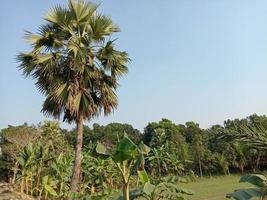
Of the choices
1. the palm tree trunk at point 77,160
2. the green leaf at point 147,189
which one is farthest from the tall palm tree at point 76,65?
the green leaf at point 147,189

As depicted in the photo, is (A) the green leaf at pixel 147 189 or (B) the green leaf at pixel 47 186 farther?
(B) the green leaf at pixel 47 186

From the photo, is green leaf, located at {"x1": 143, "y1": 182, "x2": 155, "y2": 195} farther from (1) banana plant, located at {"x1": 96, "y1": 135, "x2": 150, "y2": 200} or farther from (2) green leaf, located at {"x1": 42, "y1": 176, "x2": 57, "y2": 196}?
(2) green leaf, located at {"x1": 42, "y1": 176, "x2": 57, "y2": 196}

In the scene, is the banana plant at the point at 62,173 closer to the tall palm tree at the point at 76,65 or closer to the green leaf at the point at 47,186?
the green leaf at the point at 47,186

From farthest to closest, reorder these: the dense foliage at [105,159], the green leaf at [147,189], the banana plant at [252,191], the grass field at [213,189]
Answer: the grass field at [213,189] → the green leaf at [147,189] → the banana plant at [252,191] → the dense foliage at [105,159]

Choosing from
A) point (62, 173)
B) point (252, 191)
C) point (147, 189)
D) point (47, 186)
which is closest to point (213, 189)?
point (62, 173)

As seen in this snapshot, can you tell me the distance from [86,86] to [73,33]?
168cm

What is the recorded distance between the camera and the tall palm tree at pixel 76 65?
1188cm

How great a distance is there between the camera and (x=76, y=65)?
11836 millimetres

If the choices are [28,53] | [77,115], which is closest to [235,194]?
[77,115]

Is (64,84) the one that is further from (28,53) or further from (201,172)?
(201,172)

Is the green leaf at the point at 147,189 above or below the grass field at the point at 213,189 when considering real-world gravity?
below

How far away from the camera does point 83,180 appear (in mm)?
23578

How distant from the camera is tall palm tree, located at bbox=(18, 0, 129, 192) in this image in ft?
39.0

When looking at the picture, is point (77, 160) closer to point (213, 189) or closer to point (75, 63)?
point (75, 63)
